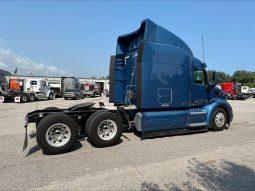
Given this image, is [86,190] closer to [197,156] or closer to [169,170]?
[169,170]

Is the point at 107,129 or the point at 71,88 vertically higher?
the point at 71,88

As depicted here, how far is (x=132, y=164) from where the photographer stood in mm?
5457

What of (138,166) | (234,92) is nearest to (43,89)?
(234,92)

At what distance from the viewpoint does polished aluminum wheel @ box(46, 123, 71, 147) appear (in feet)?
21.0

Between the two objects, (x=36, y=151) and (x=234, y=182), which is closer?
(x=234, y=182)

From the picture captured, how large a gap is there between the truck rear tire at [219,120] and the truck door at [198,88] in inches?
24.8

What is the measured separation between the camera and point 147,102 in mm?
7812

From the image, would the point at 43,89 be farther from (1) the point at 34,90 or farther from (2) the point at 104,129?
(2) the point at 104,129

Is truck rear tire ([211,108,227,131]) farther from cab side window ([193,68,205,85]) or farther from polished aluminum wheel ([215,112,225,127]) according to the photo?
cab side window ([193,68,205,85])

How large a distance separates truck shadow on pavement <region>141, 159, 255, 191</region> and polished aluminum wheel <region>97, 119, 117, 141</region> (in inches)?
97.5

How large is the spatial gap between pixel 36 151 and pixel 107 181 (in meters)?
2.97

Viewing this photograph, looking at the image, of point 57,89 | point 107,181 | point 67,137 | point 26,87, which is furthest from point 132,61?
point 57,89

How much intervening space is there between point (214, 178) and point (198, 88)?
16.1 feet

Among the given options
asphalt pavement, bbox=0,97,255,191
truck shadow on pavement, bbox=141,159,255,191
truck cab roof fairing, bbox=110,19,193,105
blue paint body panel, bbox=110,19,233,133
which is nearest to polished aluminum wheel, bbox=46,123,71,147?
asphalt pavement, bbox=0,97,255,191
